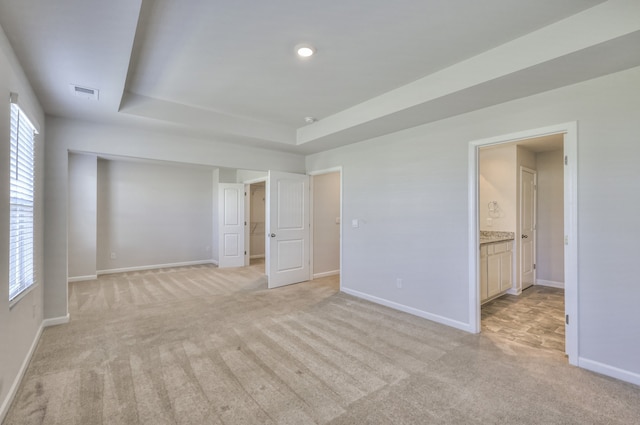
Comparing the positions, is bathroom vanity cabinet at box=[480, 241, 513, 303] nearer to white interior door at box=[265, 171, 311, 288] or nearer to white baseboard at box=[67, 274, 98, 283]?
white interior door at box=[265, 171, 311, 288]

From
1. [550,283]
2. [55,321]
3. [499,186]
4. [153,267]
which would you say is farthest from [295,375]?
[153,267]

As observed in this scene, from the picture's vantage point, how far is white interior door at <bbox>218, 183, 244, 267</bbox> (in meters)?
6.82

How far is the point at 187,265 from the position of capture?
23.0ft

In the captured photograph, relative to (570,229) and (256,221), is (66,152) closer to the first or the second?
(570,229)

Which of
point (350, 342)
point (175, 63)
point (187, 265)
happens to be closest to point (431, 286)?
point (350, 342)

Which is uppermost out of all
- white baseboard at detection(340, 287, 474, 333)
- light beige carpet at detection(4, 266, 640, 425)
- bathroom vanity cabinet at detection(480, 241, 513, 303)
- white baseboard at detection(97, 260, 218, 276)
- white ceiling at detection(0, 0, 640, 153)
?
white ceiling at detection(0, 0, 640, 153)

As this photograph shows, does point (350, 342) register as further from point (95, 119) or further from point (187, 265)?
point (187, 265)

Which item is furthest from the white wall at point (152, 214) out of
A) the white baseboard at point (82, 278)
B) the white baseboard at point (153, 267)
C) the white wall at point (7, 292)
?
the white wall at point (7, 292)

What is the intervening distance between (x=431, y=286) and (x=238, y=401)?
2470mm

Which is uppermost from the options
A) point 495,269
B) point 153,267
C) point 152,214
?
point 152,214

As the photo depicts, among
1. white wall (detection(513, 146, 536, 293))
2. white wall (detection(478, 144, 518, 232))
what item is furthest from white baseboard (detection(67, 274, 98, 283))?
white wall (detection(513, 146, 536, 293))

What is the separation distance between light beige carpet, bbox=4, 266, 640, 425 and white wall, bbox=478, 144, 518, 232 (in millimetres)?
2522

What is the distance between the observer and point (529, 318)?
141 inches

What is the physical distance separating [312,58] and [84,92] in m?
2.12
